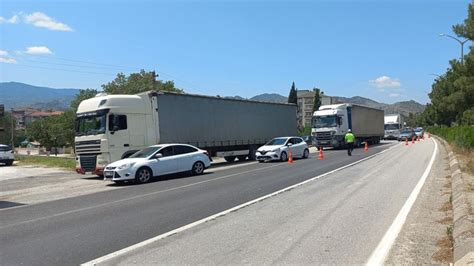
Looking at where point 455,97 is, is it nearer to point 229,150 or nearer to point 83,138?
point 229,150

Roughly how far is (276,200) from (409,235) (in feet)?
14.1

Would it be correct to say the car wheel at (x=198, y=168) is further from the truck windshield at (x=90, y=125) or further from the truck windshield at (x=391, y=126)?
the truck windshield at (x=391, y=126)

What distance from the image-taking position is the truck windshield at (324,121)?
37312mm

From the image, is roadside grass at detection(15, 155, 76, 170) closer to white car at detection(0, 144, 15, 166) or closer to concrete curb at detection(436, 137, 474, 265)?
white car at detection(0, 144, 15, 166)

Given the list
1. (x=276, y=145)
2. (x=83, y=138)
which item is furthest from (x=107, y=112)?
(x=276, y=145)

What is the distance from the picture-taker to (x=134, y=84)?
53469 mm

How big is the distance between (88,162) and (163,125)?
395 cm

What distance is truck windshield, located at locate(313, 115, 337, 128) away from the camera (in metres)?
Result: 37.3

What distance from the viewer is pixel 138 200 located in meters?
12.3

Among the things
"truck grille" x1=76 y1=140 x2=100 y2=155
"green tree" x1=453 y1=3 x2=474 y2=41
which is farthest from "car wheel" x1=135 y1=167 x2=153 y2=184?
"green tree" x1=453 y1=3 x2=474 y2=41

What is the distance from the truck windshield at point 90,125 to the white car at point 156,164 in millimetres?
2448

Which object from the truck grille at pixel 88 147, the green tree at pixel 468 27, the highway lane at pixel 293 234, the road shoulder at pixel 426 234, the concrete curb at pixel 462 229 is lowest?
the road shoulder at pixel 426 234

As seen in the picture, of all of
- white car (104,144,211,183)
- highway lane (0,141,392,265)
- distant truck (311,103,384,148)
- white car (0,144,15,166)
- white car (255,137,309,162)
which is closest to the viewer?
highway lane (0,141,392,265)

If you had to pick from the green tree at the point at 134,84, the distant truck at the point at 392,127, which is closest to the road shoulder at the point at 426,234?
the green tree at the point at 134,84
